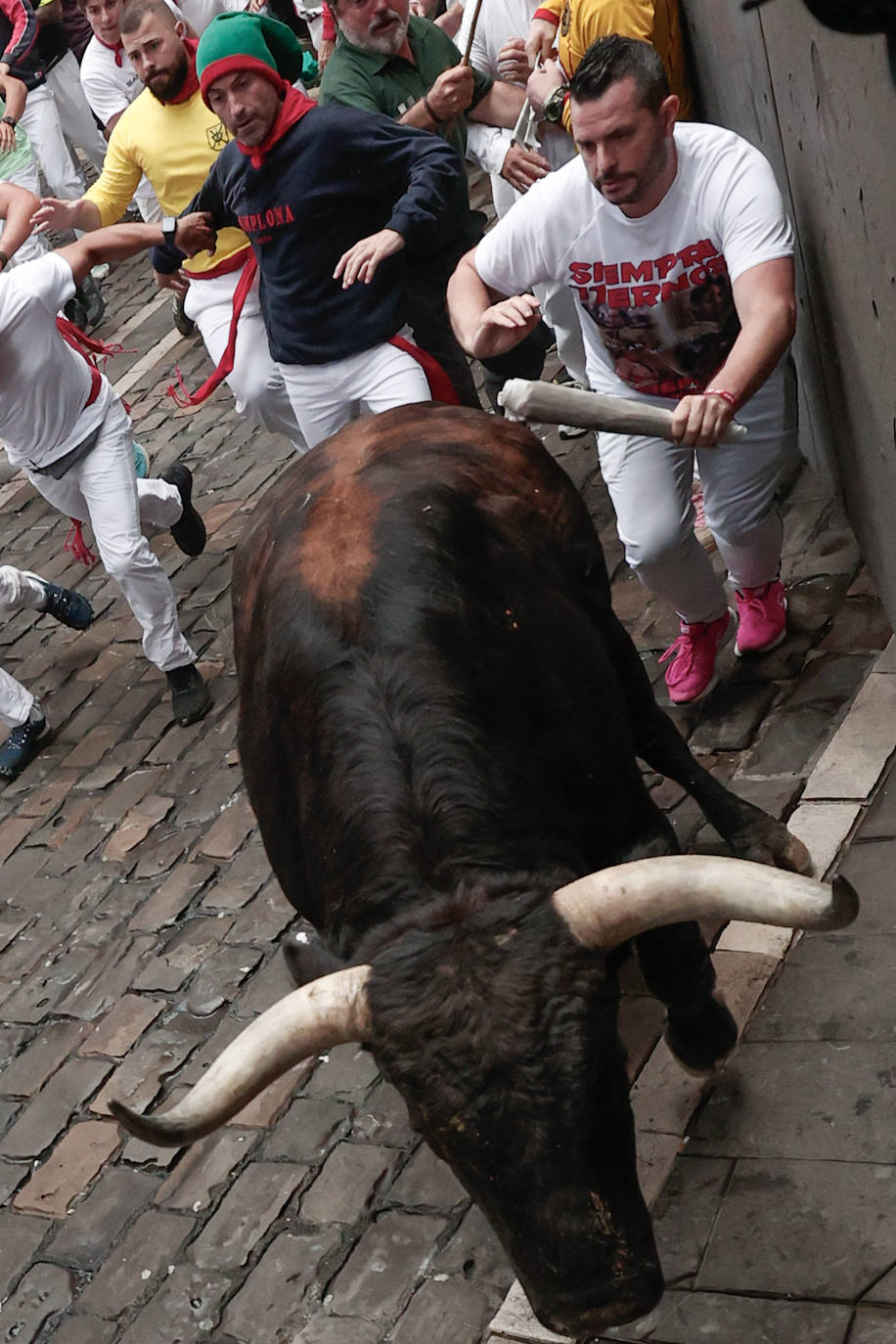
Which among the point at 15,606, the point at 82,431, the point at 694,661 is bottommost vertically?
the point at 15,606

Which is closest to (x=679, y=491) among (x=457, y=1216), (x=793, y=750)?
(x=793, y=750)

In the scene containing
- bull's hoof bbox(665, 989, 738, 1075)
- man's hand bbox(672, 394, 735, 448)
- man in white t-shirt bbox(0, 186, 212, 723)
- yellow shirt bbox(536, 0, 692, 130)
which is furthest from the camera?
man in white t-shirt bbox(0, 186, 212, 723)

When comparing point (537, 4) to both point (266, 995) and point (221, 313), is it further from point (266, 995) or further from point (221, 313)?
point (266, 995)

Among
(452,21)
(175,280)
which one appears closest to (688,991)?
(175,280)

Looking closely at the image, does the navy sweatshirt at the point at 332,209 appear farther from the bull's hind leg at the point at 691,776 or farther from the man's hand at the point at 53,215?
the bull's hind leg at the point at 691,776

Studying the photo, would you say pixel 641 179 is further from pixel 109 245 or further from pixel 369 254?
pixel 109 245

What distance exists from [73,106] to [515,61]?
27.2 feet

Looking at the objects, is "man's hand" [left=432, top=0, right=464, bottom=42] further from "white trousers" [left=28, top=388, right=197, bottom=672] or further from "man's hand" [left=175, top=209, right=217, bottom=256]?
"white trousers" [left=28, top=388, right=197, bottom=672]

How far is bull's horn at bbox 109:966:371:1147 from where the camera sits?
3.24 meters

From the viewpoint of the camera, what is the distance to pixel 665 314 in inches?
212

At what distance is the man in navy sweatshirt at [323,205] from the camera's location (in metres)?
6.80

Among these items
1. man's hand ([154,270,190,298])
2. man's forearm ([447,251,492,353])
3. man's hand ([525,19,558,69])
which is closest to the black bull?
man's forearm ([447,251,492,353])

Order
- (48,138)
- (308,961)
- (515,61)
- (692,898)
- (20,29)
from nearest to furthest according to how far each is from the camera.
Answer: (692,898)
(308,961)
(515,61)
(20,29)
(48,138)

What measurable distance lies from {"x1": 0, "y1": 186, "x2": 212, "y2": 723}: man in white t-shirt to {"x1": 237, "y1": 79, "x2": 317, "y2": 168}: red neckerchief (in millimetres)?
935
